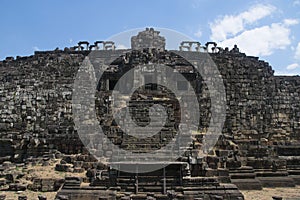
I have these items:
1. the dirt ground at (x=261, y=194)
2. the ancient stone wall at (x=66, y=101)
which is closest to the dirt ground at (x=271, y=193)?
the dirt ground at (x=261, y=194)

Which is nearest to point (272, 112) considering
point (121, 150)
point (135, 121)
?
point (135, 121)

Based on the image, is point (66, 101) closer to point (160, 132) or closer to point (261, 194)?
point (160, 132)

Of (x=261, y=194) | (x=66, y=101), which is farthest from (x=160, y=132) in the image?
(x=66, y=101)

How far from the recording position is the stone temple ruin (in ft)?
43.8

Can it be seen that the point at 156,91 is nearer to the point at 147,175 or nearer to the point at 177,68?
the point at 177,68

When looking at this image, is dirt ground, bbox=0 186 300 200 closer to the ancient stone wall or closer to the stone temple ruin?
the stone temple ruin

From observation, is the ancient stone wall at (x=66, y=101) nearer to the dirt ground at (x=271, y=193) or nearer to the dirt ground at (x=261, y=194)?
the dirt ground at (x=271, y=193)

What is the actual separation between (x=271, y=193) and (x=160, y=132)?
205 inches

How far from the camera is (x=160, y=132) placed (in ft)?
53.7

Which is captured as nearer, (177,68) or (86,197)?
(86,197)

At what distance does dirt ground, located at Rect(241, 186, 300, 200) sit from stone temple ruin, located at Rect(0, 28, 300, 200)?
368 millimetres

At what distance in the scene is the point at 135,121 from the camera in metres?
17.2

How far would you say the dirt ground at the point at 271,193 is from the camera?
13355 millimetres

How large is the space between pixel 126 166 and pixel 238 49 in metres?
15.4
